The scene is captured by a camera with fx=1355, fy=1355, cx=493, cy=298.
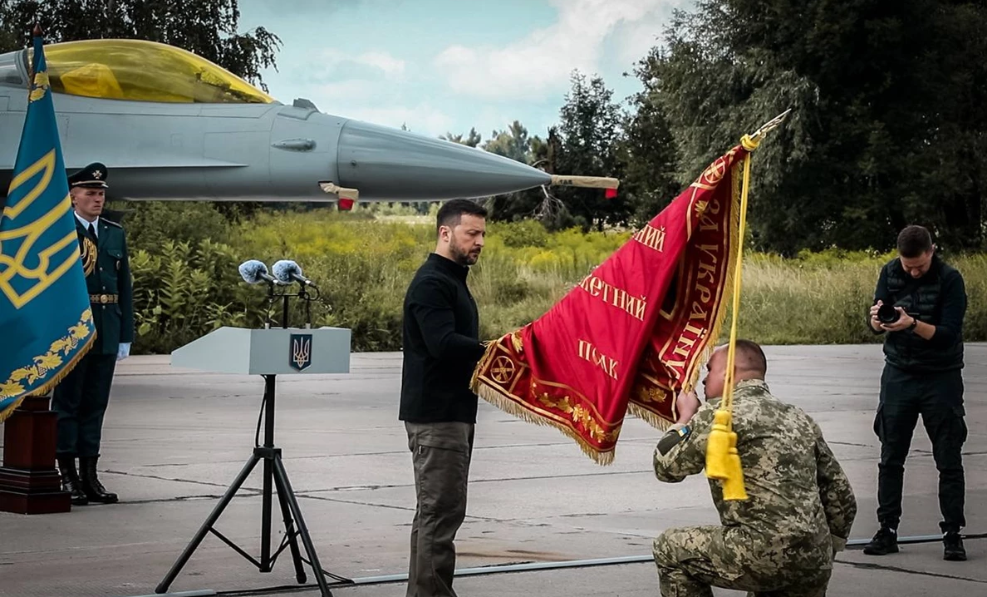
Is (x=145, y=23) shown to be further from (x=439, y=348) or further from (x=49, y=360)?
(x=439, y=348)

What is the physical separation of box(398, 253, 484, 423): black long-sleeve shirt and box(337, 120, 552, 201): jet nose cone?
7487 mm

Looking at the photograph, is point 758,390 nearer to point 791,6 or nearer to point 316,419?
point 316,419

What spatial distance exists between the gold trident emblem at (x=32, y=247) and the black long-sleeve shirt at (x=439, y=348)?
315cm

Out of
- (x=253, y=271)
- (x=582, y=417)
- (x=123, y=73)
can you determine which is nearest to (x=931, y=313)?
(x=582, y=417)

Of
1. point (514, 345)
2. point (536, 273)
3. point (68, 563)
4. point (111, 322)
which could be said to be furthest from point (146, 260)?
point (514, 345)

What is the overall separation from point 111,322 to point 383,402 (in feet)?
19.8

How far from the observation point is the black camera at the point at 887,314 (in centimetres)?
707

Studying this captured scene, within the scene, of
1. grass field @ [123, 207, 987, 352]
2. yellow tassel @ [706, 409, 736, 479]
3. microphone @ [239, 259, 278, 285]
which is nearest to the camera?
yellow tassel @ [706, 409, 736, 479]

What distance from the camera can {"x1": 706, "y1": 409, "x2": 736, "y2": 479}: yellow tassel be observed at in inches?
169

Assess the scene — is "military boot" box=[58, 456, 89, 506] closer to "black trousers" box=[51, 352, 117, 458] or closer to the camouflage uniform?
"black trousers" box=[51, 352, 117, 458]

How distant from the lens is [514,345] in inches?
213

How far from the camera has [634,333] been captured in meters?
5.12

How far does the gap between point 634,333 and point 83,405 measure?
15.0 feet

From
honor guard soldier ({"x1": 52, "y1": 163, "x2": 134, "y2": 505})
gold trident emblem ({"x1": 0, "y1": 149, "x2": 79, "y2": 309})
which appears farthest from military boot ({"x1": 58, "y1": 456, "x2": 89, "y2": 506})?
gold trident emblem ({"x1": 0, "y1": 149, "x2": 79, "y2": 309})
